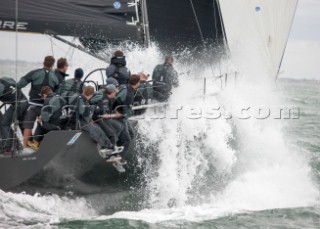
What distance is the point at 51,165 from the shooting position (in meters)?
7.74

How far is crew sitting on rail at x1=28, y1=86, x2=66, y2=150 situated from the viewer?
7.81 m

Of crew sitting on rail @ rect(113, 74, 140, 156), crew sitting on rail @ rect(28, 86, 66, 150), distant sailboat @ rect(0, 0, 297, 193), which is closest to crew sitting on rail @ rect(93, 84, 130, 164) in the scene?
crew sitting on rail @ rect(113, 74, 140, 156)

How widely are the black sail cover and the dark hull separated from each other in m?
1.55

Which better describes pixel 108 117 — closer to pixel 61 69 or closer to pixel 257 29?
pixel 61 69

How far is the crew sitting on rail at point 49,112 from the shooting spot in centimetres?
781

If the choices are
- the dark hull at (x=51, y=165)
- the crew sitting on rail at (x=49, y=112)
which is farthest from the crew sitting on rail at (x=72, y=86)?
the dark hull at (x=51, y=165)

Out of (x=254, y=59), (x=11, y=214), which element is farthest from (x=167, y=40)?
(x=11, y=214)

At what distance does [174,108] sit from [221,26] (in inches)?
133

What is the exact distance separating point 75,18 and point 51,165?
6.74 feet

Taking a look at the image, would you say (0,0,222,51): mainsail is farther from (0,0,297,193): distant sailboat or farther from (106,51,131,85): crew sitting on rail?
(106,51,131,85): crew sitting on rail

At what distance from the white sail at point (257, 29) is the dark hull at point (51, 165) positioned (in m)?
5.63

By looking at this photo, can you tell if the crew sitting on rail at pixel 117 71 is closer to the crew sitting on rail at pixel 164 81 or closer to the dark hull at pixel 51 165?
the crew sitting on rail at pixel 164 81

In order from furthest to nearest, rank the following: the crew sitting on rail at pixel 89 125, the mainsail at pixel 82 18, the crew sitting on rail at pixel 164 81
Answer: the crew sitting on rail at pixel 164 81, the mainsail at pixel 82 18, the crew sitting on rail at pixel 89 125

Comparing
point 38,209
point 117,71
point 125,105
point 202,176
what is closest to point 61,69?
point 117,71
